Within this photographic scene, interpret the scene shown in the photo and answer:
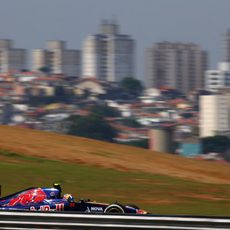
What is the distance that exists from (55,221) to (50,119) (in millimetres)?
160648

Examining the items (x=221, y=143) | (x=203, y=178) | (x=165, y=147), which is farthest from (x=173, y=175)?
(x=221, y=143)

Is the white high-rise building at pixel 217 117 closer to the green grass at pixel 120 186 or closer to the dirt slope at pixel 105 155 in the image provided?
the dirt slope at pixel 105 155

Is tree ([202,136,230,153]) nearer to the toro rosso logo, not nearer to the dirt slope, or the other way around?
the dirt slope

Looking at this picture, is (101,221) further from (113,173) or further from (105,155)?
(105,155)

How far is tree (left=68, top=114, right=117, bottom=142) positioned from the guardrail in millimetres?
118942

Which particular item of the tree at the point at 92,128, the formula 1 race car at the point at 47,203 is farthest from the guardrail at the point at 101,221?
the tree at the point at 92,128

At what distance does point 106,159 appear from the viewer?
88.5 feet

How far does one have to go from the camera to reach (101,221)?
9.43 m

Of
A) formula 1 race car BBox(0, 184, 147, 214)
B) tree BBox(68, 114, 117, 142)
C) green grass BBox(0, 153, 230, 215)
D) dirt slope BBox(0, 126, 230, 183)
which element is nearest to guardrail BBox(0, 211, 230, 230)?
formula 1 race car BBox(0, 184, 147, 214)

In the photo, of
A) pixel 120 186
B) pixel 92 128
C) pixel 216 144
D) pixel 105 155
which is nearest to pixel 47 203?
pixel 120 186

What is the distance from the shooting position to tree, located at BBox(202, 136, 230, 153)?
400ft

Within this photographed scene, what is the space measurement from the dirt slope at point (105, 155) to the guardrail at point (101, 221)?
53.2 ft

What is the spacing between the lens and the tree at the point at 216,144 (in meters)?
122

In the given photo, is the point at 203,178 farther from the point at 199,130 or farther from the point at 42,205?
the point at 199,130
